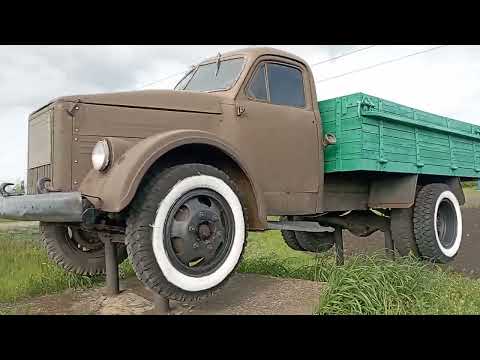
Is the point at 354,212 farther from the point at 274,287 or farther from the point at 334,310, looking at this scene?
the point at 334,310

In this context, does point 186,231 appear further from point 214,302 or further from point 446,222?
point 446,222

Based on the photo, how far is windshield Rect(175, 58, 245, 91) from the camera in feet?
14.3

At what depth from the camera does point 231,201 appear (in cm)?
343

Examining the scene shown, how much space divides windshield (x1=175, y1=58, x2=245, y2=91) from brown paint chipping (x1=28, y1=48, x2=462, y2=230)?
97 millimetres

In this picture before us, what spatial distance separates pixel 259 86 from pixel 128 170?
5.87 ft

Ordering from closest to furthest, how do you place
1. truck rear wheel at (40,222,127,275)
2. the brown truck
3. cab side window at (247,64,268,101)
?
the brown truck → cab side window at (247,64,268,101) → truck rear wheel at (40,222,127,275)

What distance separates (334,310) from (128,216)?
1.60 metres

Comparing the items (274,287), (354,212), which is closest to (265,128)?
(274,287)

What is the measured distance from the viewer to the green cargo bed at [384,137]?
4.62 metres

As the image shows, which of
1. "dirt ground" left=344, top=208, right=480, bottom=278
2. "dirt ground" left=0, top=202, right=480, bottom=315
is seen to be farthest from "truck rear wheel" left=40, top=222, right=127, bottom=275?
"dirt ground" left=344, top=208, right=480, bottom=278

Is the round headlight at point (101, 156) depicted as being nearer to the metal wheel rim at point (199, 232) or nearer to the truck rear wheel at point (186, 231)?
the truck rear wheel at point (186, 231)

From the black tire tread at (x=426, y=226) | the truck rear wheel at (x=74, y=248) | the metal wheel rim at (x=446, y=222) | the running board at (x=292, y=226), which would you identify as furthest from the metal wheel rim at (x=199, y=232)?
the metal wheel rim at (x=446, y=222)

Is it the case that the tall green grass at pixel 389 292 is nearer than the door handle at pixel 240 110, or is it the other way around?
the tall green grass at pixel 389 292

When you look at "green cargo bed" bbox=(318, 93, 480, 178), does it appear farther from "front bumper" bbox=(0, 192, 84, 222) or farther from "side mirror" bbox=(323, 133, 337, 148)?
"front bumper" bbox=(0, 192, 84, 222)
